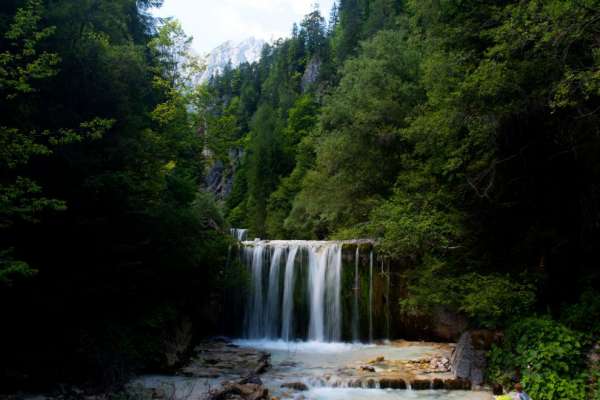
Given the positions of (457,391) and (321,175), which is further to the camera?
(321,175)

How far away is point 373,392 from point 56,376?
5.92m

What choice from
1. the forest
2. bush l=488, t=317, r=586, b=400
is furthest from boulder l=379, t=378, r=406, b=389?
the forest

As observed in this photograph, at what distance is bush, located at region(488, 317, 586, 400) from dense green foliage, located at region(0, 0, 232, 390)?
7.22 m

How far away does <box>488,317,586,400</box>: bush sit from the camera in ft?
24.8

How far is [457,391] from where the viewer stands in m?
8.87

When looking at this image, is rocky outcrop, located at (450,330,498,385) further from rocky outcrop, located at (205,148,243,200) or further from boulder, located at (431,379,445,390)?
rocky outcrop, located at (205,148,243,200)

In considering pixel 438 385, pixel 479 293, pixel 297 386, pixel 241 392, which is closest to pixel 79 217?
pixel 241 392

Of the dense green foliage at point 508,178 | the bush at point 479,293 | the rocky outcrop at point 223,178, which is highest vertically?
the rocky outcrop at point 223,178

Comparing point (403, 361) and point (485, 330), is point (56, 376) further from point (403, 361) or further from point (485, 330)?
point (485, 330)

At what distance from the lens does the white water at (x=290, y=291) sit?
49.6 ft

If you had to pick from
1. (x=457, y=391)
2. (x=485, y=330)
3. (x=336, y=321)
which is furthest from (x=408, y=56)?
(x=457, y=391)

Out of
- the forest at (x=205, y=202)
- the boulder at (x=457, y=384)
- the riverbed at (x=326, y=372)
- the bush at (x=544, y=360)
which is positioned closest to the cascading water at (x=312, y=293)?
the riverbed at (x=326, y=372)

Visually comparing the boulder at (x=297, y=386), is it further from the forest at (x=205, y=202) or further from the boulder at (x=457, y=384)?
the boulder at (x=457, y=384)

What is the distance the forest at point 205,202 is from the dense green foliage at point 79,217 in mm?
39
